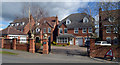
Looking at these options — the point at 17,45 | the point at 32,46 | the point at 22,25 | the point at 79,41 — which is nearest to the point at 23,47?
the point at 17,45

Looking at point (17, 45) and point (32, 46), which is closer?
point (32, 46)

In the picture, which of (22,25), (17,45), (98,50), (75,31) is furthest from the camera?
(22,25)

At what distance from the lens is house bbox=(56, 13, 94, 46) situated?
109ft

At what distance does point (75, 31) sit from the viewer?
34.7 m

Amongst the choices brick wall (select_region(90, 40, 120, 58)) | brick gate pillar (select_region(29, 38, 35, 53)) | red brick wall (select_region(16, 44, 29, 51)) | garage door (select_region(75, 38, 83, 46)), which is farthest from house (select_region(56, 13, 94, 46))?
brick wall (select_region(90, 40, 120, 58))

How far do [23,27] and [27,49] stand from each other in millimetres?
29322

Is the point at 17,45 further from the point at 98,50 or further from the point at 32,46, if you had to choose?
the point at 98,50

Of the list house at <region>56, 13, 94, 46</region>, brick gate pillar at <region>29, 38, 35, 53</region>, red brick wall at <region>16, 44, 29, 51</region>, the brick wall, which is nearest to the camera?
the brick wall

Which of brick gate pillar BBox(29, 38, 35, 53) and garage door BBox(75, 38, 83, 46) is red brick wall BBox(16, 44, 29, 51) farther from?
garage door BBox(75, 38, 83, 46)

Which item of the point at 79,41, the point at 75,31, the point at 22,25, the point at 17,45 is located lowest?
the point at 79,41

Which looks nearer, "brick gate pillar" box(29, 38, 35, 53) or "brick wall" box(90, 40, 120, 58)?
"brick wall" box(90, 40, 120, 58)

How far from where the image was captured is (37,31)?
41062 mm

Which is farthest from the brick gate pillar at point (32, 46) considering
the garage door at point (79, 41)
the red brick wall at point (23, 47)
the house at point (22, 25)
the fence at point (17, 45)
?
the house at point (22, 25)

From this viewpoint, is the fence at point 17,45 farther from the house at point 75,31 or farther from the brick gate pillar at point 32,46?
the house at point 75,31
